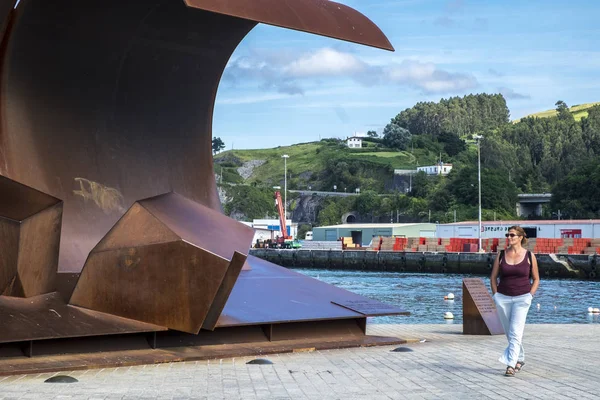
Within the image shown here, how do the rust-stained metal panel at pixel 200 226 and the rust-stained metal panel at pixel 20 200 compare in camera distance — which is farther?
the rust-stained metal panel at pixel 20 200

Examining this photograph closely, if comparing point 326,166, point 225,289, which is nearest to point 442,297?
point 225,289

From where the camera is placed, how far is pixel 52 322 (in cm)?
910

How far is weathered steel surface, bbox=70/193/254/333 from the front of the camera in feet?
30.1

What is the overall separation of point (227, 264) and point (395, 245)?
59.8 metres

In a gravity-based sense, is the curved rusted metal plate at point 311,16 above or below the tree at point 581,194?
below

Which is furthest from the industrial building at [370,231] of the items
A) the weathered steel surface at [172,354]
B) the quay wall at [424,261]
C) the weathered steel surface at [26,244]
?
the weathered steel surface at [26,244]

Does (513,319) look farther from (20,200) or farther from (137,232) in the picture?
(20,200)

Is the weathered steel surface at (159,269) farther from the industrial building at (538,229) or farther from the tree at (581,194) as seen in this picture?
the tree at (581,194)

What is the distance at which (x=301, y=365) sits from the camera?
921 cm

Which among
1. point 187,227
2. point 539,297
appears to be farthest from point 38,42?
point 539,297

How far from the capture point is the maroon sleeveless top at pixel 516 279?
8672 mm

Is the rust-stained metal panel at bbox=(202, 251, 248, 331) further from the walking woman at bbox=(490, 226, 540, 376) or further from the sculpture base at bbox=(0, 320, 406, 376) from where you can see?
the walking woman at bbox=(490, 226, 540, 376)

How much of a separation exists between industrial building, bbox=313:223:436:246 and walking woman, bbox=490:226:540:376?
2755 inches

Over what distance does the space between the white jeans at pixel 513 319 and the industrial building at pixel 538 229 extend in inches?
2153
